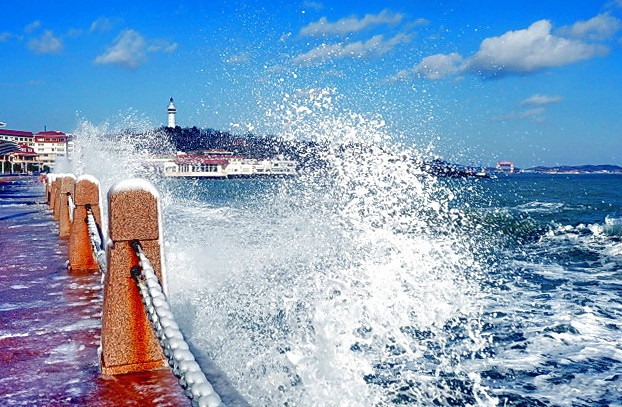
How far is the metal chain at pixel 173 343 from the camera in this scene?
1864 millimetres

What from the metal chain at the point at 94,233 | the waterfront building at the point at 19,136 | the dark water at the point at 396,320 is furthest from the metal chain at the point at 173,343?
the waterfront building at the point at 19,136

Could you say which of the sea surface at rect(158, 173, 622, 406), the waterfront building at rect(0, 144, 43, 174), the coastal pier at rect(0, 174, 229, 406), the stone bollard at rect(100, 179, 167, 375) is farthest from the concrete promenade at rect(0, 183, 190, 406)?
the waterfront building at rect(0, 144, 43, 174)

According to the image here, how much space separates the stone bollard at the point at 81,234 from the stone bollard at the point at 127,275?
3.62 metres

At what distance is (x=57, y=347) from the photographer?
12.6 ft

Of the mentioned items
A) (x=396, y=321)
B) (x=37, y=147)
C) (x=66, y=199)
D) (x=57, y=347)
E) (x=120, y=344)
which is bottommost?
(x=396, y=321)

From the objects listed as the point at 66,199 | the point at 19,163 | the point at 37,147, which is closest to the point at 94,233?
the point at 66,199

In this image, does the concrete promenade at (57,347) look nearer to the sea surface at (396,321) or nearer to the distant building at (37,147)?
the sea surface at (396,321)

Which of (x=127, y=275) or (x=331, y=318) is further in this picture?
(x=331, y=318)

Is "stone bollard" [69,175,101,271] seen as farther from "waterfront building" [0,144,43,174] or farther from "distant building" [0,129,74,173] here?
"distant building" [0,129,74,173]

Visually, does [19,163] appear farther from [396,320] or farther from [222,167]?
[396,320]

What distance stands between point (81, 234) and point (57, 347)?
9.50ft

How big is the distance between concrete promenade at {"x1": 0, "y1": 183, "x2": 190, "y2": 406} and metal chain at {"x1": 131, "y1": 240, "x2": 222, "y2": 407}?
1.89 feet

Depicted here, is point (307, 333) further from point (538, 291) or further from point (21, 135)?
point (21, 135)

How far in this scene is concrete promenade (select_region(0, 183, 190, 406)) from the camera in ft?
9.82
